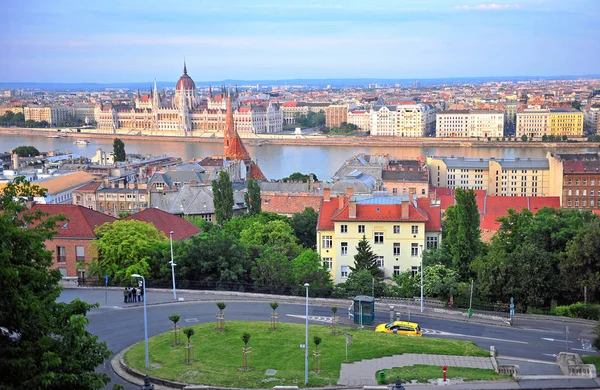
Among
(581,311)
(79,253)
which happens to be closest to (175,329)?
(79,253)

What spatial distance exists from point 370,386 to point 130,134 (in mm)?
95943

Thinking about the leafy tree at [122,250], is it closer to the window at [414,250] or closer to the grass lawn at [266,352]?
the grass lawn at [266,352]

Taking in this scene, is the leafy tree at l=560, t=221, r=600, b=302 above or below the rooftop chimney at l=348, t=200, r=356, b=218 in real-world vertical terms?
below

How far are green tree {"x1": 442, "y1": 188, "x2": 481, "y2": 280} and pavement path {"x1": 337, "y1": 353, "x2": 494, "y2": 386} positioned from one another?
691cm

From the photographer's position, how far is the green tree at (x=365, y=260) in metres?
18.2

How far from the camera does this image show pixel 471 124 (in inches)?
3649

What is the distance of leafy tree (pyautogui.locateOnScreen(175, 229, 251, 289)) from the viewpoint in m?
16.2

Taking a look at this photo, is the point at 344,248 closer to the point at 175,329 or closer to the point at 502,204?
the point at 175,329

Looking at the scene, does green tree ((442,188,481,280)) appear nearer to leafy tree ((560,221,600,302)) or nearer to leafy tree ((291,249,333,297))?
leafy tree ((560,221,600,302))

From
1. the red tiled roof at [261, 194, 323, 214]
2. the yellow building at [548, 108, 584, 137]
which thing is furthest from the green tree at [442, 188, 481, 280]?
the yellow building at [548, 108, 584, 137]

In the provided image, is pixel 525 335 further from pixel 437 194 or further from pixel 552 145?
pixel 552 145

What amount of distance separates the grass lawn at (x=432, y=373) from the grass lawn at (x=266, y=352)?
71cm

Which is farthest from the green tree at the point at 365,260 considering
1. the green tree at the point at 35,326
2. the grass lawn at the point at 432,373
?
the green tree at the point at 35,326

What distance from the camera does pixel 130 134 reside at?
335ft
